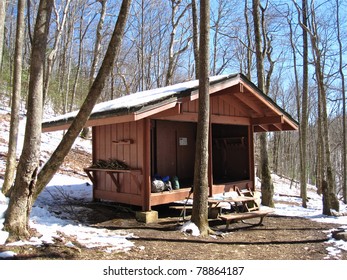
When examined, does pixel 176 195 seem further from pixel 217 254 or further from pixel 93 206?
pixel 217 254

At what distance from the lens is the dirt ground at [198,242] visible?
4535 mm

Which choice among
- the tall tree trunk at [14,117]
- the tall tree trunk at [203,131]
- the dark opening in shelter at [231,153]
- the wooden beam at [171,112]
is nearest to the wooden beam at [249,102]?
the dark opening in shelter at [231,153]

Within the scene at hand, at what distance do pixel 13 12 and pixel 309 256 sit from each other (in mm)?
27313

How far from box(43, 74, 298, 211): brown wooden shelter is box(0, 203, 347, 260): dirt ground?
64 cm

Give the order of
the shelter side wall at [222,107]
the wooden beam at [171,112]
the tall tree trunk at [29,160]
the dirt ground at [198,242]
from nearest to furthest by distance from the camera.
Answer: the dirt ground at [198,242], the tall tree trunk at [29,160], the wooden beam at [171,112], the shelter side wall at [222,107]

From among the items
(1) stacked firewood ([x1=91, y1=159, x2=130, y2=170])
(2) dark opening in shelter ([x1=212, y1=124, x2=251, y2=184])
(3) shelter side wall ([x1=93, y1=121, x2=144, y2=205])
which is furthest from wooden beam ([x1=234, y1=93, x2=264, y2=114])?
(1) stacked firewood ([x1=91, y1=159, x2=130, y2=170])

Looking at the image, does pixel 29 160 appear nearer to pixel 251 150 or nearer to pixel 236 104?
pixel 236 104

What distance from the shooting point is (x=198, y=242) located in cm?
569

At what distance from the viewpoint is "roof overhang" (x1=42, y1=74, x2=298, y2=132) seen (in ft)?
21.1

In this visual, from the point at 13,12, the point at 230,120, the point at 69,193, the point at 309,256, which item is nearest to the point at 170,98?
the point at 230,120

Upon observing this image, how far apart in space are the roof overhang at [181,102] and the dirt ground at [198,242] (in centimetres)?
216

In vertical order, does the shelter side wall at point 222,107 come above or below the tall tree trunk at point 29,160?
above

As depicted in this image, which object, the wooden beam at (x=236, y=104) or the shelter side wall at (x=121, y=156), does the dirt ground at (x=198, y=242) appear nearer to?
the shelter side wall at (x=121, y=156)

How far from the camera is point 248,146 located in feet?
33.3
